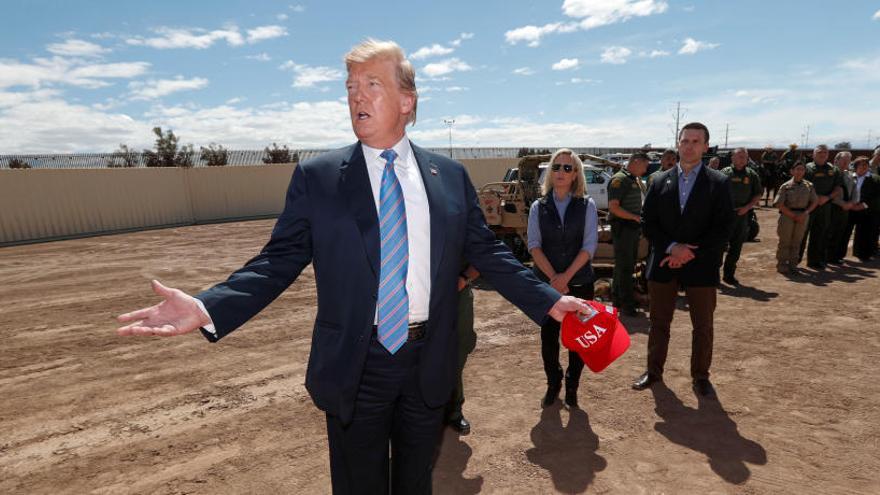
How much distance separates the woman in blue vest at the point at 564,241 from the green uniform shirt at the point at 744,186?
514 cm

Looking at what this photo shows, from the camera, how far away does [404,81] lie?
175 centimetres

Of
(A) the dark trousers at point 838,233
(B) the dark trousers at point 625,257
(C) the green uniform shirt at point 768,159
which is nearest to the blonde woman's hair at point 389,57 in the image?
(B) the dark trousers at point 625,257

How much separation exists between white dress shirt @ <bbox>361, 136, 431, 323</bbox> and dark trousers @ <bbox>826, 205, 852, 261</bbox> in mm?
10256

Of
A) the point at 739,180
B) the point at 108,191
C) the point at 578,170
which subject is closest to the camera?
the point at 578,170

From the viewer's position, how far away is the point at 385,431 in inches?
72.4

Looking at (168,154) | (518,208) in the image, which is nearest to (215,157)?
(168,154)

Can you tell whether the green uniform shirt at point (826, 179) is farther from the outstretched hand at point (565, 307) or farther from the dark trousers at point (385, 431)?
the dark trousers at point (385, 431)

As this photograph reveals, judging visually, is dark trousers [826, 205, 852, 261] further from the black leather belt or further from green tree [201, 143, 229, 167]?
green tree [201, 143, 229, 167]

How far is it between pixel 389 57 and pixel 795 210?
9.24 meters

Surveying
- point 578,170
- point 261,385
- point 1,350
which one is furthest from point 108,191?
point 578,170

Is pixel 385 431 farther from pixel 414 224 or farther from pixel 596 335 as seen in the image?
pixel 596 335

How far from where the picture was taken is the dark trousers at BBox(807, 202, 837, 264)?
870cm

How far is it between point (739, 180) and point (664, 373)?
4651 millimetres

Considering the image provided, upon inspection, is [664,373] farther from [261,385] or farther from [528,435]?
[261,385]
